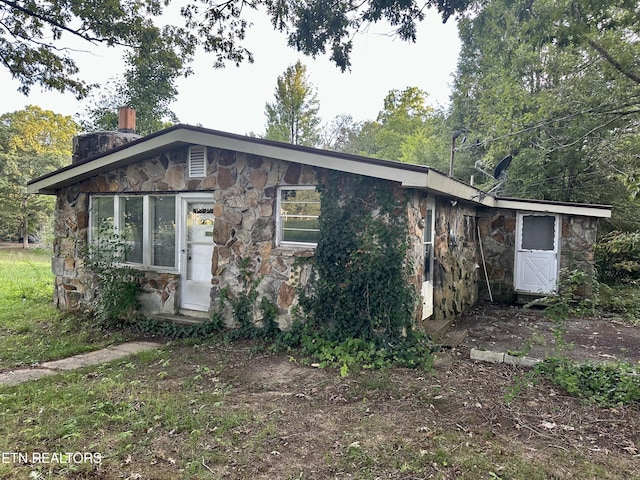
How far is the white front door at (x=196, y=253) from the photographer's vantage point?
22.3ft

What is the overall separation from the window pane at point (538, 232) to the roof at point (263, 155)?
880 mm

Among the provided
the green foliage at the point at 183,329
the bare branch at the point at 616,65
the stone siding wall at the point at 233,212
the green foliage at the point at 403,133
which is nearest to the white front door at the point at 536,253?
the bare branch at the point at 616,65

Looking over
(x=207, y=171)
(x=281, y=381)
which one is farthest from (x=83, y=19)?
(x=281, y=381)

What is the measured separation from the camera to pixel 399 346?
519cm

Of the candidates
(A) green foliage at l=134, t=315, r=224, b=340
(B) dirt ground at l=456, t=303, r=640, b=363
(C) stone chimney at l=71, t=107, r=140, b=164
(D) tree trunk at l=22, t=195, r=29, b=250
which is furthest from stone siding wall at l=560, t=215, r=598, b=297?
(D) tree trunk at l=22, t=195, r=29, b=250

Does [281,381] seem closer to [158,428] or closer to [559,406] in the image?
[158,428]

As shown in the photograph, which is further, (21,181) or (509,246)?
(21,181)

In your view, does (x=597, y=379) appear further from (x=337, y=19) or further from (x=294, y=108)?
(x=294, y=108)

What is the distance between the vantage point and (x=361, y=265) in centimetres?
544

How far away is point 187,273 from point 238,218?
1392 millimetres

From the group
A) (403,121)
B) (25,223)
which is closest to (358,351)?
(403,121)

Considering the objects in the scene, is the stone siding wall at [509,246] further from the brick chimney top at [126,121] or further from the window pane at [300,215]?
the brick chimney top at [126,121]

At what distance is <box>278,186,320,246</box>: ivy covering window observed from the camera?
5898 millimetres

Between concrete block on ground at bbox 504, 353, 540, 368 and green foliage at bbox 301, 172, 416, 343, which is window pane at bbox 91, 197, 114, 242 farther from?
concrete block on ground at bbox 504, 353, 540, 368
